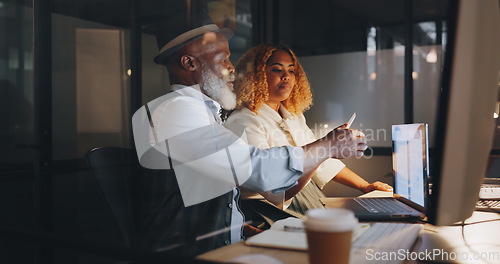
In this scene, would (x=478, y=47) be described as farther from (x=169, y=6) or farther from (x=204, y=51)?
(x=169, y=6)

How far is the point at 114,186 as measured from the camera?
1486 mm

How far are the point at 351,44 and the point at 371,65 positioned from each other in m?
0.25

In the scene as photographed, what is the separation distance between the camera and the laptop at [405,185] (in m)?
1.38

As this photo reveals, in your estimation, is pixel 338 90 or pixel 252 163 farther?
pixel 338 90

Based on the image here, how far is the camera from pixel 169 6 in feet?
11.5

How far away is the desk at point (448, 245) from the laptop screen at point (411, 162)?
0.17 m

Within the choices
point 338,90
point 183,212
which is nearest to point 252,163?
point 183,212

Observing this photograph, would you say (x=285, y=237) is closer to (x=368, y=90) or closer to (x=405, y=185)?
(x=405, y=185)

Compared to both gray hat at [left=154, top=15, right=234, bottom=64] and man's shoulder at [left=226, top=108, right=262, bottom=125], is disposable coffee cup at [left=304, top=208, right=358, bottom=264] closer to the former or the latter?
gray hat at [left=154, top=15, right=234, bottom=64]

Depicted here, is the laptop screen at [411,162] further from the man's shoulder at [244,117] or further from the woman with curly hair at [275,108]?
the man's shoulder at [244,117]

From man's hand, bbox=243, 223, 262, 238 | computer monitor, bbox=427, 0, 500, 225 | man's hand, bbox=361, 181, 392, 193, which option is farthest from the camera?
man's hand, bbox=361, 181, 392, 193

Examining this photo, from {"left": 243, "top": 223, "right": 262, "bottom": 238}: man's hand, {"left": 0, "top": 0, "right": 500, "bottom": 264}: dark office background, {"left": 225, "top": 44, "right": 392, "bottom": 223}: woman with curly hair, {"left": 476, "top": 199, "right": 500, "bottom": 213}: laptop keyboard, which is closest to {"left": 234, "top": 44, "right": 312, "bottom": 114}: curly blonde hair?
{"left": 225, "top": 44, "right": 392, "bottom": 223}: woman with curly hair

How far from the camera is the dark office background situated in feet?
7.46

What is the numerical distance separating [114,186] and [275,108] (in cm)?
130
